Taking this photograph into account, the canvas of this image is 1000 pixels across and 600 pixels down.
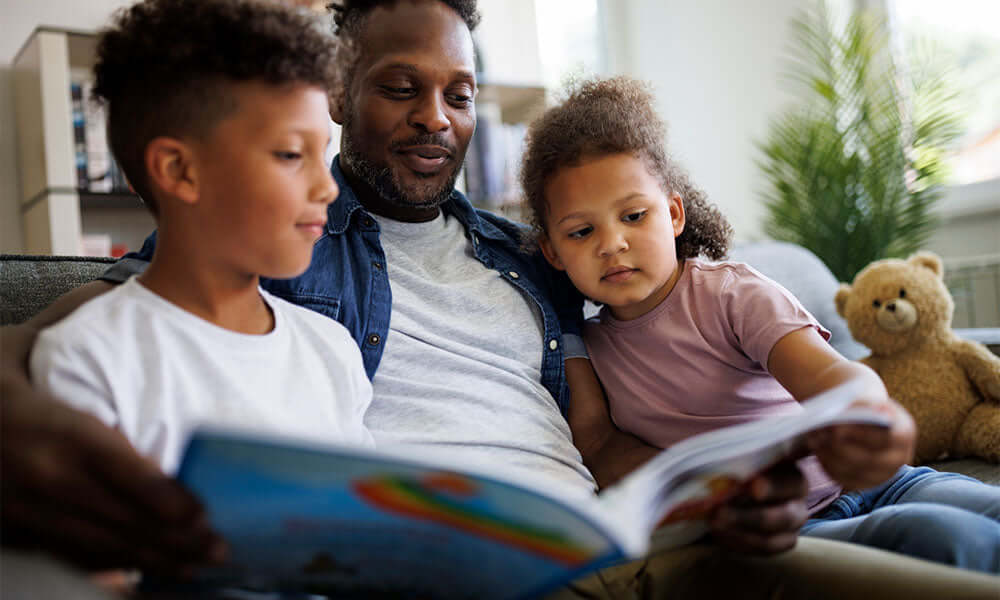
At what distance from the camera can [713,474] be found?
0.72 meters

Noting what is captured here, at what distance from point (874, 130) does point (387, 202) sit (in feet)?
7.57

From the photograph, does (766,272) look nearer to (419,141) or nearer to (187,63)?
(419,141)

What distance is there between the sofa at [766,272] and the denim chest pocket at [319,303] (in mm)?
352

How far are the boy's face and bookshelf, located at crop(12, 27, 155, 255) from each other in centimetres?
198

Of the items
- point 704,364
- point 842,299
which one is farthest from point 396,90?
point 842,299

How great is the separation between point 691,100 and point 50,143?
278 cm

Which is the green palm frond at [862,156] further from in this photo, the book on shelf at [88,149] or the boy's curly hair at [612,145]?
the book on shelf at [88,149]

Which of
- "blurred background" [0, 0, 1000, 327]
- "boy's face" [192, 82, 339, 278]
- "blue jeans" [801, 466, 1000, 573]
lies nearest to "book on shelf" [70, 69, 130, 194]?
"blurred background" [0, 0, 1000, 327]

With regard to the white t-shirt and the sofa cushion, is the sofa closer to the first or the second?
the sofa cushion

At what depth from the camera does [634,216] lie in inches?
48.7

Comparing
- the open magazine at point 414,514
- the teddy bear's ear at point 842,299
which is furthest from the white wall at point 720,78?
the open magazine at point 414,514

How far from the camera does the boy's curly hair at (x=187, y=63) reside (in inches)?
32.7

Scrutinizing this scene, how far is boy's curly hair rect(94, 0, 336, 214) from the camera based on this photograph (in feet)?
2.73

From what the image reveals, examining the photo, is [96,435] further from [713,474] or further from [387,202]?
[387,202]
